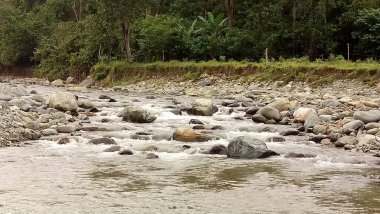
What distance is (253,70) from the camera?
30094 mm

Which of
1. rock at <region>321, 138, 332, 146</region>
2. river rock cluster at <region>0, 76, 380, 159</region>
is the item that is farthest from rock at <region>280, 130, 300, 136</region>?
rock at <region>321, 138, 332, 146</region>

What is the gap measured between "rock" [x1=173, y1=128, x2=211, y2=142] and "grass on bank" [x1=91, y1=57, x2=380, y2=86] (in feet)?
40.6

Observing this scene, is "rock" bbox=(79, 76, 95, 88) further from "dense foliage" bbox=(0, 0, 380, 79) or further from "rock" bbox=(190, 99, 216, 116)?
"rock" bbox=(190, 99, 216, 116)

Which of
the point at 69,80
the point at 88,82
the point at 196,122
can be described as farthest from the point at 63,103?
the point at 69,80

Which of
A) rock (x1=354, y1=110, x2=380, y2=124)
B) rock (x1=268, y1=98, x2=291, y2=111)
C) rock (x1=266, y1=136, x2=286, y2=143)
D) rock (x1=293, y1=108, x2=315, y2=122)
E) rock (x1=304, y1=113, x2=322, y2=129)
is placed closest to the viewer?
rock (x1=266, y1=136, x2=286, y2=143)

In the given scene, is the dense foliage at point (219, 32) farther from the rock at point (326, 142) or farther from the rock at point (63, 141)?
Answer: the rock at point (63, 141)

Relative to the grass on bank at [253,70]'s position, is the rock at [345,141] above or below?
below

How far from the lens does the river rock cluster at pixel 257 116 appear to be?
44.9ft

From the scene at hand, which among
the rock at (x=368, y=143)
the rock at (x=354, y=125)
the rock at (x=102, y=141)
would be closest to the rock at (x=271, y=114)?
the rock at (x=354, y=125)

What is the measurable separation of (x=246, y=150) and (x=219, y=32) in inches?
981

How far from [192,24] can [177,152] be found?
25968 mm

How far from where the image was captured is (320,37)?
33250mm

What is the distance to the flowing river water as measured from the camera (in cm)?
828

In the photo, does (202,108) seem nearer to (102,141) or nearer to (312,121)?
(312,121)
